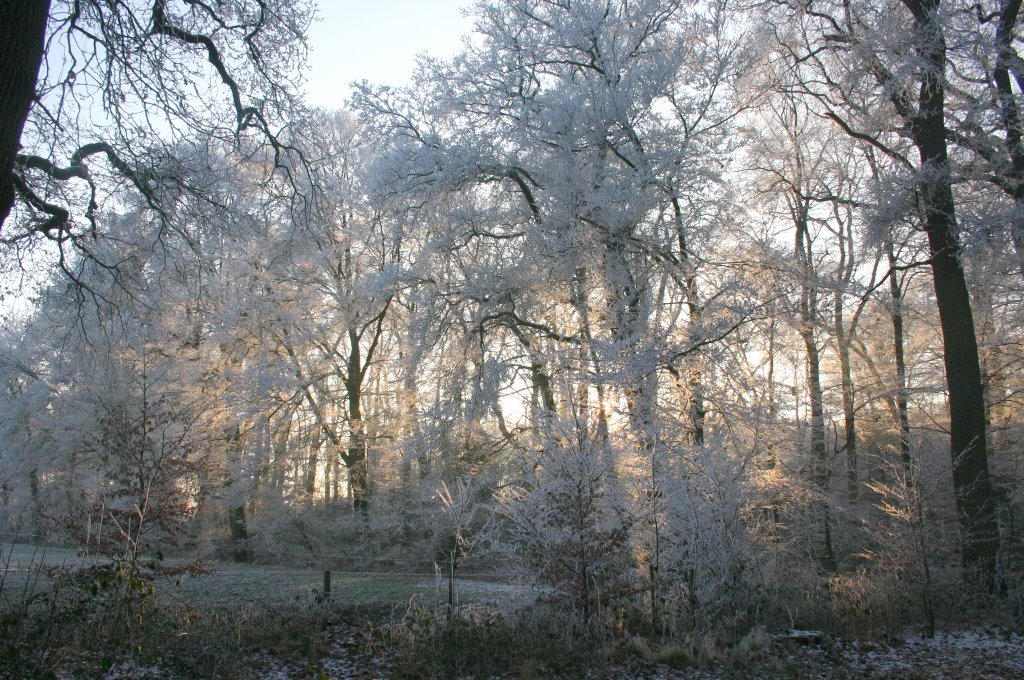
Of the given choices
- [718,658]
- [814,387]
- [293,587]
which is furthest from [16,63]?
[814,387]

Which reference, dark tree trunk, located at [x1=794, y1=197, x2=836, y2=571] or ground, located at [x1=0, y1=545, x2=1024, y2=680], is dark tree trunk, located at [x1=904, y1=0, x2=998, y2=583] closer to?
dark tree trunk, located at [x1=794, y1=197, x2=836, y2=571]

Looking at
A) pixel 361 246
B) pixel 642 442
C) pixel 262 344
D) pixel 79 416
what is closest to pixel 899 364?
pixel 642 442

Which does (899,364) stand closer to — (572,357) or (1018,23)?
(1018,23)

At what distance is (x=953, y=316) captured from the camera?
10.8 m

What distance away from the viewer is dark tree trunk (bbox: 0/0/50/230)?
4.04 metres

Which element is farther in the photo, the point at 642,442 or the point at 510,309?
the point at 510,309

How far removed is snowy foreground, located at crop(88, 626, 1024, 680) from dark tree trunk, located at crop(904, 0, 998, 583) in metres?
3.17

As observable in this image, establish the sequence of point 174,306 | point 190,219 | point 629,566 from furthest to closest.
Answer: point 174,306, point 629,566, point 190,219

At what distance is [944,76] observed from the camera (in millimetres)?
11422

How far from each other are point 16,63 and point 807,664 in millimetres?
7743

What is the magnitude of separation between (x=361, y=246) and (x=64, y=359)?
315 inches

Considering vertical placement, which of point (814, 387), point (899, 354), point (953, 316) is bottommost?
point (814, 387)

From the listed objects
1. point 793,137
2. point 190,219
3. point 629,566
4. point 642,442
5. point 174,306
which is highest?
point 793,137

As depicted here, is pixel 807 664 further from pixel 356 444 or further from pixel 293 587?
pixel 356 444
